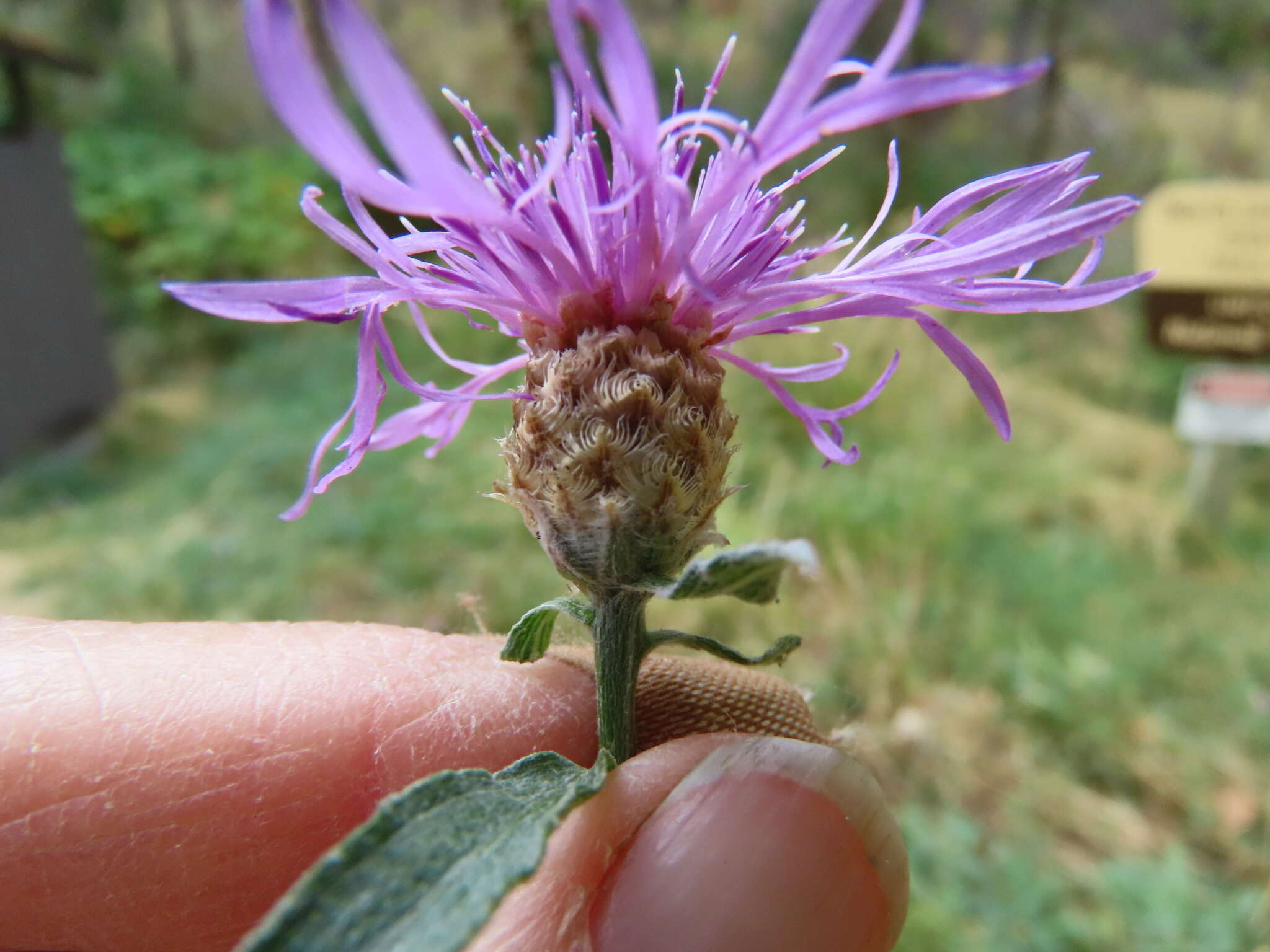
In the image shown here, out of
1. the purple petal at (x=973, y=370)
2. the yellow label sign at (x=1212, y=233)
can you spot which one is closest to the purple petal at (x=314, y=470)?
the purple petal at (x=973, y=370)

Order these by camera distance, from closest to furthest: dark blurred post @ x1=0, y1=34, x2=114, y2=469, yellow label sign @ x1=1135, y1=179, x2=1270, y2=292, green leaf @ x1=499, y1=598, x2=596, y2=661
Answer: green leaf @ x1=499, y1=598, x2=596, y2=661 < yellow label sign @ x1=1135, y1=179, x2=1270, y2=292 < dark blurred post @ x1=0, y1=34, x2=114, y2=469

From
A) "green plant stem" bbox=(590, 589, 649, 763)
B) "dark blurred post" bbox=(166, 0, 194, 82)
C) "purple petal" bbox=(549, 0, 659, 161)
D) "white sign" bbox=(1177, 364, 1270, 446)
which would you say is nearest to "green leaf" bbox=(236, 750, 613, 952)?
"green plant stem" bbox=(590, 589, 649, 763)

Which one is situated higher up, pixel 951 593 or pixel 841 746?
pixel 841 746

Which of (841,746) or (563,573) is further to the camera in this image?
(841,746)

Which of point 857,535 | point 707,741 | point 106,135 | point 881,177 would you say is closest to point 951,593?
point 857,535

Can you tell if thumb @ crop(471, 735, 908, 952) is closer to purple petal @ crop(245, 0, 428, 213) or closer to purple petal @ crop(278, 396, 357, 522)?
purple petal @ crop(278, 396, 357, 522)

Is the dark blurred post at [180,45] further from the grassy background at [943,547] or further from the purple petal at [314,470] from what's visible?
the purple petal at [314,470]

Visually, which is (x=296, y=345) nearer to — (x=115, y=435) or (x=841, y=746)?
(x=115, y=435)
